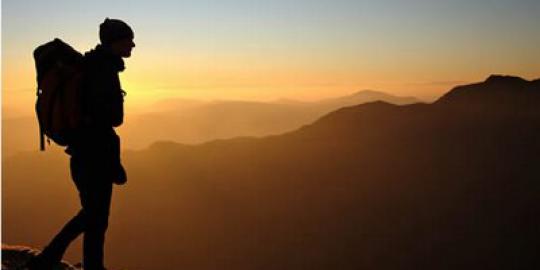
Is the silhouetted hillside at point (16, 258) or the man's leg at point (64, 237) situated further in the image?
the silhouetted hillside at point (16, 258)

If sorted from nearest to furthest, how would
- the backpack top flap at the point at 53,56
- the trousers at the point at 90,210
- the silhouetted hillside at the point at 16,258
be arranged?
1. the backpack top flap at the point at 53,56
2. the trousers at the point at 90,210
3. the silhouetted hillside at the point at 16,258

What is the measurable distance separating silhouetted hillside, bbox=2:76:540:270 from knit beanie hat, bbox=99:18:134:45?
4796 inches

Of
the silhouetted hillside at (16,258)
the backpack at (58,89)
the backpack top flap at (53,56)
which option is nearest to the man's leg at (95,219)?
the backpack at (58,89)

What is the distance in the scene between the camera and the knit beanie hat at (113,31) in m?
4.71

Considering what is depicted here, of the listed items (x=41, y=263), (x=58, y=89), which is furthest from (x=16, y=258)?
(x=58, y=89)

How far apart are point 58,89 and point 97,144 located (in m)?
0.48

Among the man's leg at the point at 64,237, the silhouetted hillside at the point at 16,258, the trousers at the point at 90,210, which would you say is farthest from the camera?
the silhouetted hillside at the point at 16,258

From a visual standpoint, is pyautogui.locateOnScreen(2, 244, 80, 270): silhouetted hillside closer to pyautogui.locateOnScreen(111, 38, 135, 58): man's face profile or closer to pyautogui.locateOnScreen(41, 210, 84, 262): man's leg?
pyautogui.locateOnScreen(41, 210, 84, 262): man's leg

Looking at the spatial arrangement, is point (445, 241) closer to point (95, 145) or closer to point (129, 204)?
point (129, 204)

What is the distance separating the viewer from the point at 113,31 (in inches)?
185

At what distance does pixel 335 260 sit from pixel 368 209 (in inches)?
978

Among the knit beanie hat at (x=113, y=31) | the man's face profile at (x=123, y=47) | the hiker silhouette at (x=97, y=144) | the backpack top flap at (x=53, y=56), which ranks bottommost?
the hiker silhouette at (x=97, y=144)

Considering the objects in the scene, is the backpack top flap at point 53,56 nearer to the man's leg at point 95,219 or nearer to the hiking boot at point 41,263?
the man's leg at point 95,219

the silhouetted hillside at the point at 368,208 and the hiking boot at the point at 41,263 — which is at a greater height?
the hiking boot at the point at 41,263
